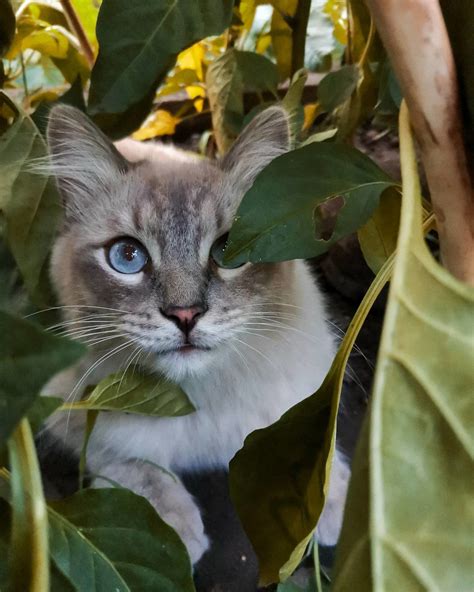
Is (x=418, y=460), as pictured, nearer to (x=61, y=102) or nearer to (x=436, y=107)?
(x=436, y=107)

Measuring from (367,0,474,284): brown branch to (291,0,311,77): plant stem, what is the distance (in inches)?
33.3

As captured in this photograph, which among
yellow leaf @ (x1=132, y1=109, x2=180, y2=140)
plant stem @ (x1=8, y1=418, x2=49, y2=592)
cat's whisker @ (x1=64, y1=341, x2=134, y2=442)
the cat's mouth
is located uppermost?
plant stem @ (x1=8, y1=418, x2=49, y2=592)

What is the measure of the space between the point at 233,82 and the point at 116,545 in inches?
39.4

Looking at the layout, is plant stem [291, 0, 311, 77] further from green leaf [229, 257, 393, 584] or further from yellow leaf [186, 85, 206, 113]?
green leaf [229, 257, 393, 584]

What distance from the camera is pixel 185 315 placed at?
33.3 inches

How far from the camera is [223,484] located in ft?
3.76

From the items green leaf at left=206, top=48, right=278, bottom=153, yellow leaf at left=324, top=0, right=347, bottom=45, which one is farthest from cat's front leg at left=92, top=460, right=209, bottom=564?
yellow leaf at left=324, top=0, right=347, bottom=45

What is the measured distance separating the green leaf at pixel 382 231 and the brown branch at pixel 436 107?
0.93 ft

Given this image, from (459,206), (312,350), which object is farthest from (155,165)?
(459,206)

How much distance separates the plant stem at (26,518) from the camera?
38 centimetres

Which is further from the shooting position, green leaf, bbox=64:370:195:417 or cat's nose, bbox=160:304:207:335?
cat's nose, bbox=160:304:207:335

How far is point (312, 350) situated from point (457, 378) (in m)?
0.75

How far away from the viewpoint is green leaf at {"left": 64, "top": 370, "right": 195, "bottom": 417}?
0.72 m

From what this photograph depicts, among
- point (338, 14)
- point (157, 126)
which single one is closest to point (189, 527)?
point (157, 126)
